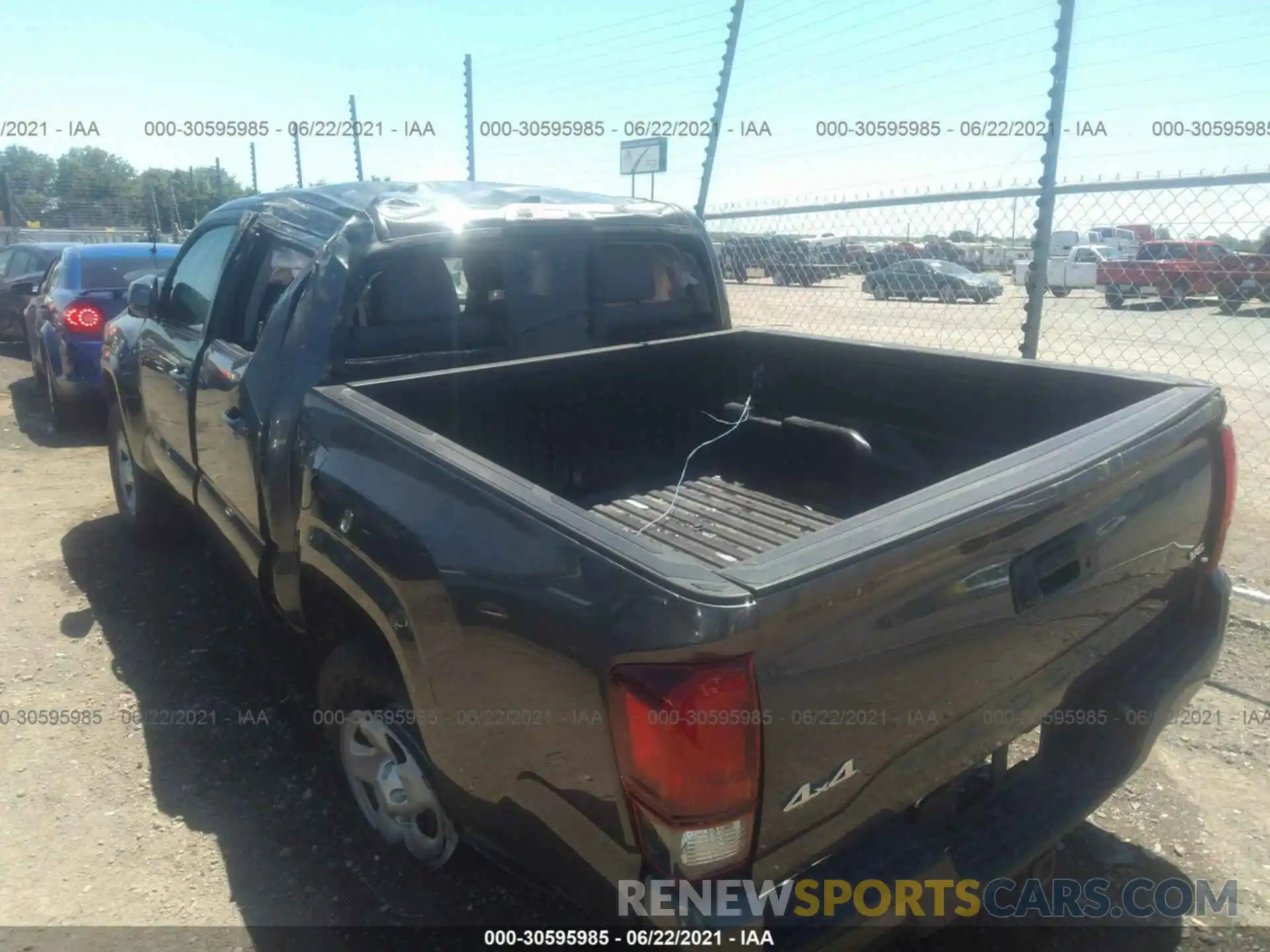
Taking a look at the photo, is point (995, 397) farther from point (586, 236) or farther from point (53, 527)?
point (53, 527)

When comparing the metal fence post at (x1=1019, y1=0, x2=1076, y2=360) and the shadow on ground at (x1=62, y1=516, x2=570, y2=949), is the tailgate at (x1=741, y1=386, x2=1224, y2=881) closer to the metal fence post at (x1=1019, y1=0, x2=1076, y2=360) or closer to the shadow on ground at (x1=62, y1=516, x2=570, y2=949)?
the shadow on ground at (x1=62, y1=516, x2=570, y2=949)

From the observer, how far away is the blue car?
7.57 m

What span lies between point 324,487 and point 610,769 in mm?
1289

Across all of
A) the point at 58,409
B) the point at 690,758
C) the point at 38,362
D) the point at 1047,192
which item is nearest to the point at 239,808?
the point at 690,758

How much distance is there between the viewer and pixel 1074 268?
575 cm

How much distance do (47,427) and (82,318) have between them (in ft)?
4.52

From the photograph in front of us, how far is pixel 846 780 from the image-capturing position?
174cm

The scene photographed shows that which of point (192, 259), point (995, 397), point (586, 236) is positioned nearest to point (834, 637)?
point (995, 397)

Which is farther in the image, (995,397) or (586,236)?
(586,236)

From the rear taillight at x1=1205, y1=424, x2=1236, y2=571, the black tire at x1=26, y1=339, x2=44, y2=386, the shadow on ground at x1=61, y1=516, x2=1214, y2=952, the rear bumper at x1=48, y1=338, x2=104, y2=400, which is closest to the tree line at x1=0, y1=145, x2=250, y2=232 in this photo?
the black tire at x1=26, y1=339, x2=44, y2=386

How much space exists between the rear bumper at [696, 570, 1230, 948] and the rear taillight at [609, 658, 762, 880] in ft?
0.68

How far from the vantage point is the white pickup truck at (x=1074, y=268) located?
17.3 feet

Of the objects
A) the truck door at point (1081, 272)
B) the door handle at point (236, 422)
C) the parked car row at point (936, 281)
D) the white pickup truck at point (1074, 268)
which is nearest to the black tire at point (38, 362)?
the door handle at point (236, 422)

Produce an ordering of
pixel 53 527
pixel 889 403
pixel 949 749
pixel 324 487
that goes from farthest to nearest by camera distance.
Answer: pixel 53 527 < pixel 889 403 < pixel 324 487 < pixel 949 749
